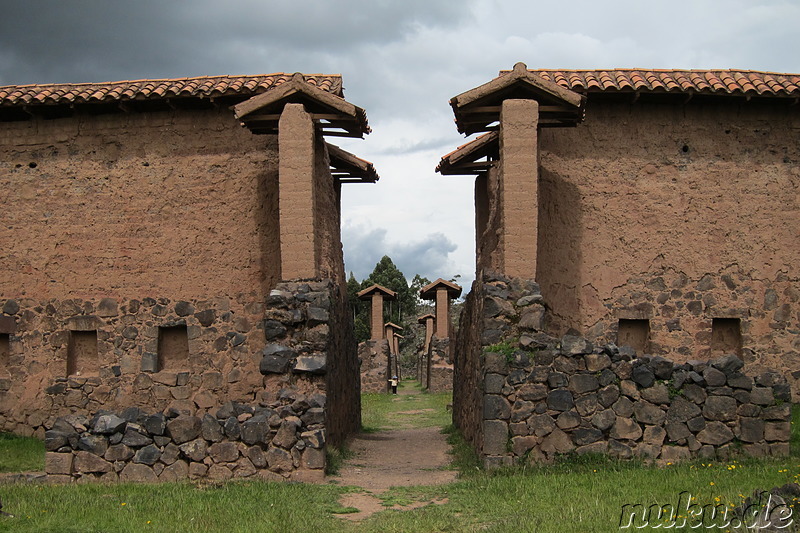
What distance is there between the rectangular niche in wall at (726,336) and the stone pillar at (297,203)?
24.2 ft

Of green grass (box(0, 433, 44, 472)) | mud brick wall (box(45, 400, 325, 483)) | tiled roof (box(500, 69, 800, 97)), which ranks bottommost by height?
green grass (box(0, 433, 44, 472))

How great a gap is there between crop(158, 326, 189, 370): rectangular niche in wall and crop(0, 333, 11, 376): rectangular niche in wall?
10.2 feet

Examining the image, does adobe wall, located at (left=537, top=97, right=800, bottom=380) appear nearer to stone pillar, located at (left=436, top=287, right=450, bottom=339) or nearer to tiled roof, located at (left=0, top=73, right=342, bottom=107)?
tiled roof, located at (left=0, top=73, right=342, bottom=107)

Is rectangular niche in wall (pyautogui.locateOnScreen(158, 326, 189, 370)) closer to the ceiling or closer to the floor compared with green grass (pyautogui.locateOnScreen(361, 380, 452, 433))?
closer to the ceiling

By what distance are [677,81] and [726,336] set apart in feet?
15.5

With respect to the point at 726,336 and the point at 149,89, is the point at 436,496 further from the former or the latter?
the point at 149,89

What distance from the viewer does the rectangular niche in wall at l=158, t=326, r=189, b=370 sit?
1459 cm

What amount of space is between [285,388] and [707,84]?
29.8 ft

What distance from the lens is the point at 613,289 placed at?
13.9m

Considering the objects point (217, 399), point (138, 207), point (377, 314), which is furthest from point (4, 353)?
point (377, 314)

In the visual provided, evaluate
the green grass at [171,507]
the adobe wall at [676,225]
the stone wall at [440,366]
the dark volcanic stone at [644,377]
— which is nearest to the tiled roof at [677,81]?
the adobe wall at [676,225]

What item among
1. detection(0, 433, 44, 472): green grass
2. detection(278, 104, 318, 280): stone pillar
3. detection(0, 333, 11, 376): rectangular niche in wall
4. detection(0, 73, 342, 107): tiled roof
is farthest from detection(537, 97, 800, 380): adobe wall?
detection(0, 333, 11, 376): rectangular niche in wall

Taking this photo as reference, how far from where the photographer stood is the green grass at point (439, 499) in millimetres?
8000

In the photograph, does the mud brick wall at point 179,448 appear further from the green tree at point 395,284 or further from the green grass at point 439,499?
the green tree at point 395,284
